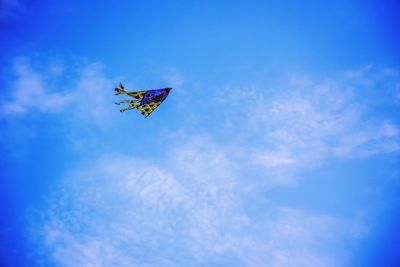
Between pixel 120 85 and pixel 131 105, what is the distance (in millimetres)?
1908

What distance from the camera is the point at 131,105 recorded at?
2302cm

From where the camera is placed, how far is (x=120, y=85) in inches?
872

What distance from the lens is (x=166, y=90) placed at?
23656 mm

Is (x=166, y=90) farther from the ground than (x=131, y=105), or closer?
farther from the ground

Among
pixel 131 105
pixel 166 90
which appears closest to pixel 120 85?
pixel 131 105

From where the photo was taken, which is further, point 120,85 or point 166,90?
point 166,90

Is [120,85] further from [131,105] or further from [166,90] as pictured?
[166,90]

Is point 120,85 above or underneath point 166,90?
underneath

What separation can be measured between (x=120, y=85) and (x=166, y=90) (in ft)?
12.8

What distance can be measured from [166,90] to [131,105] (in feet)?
10.8
